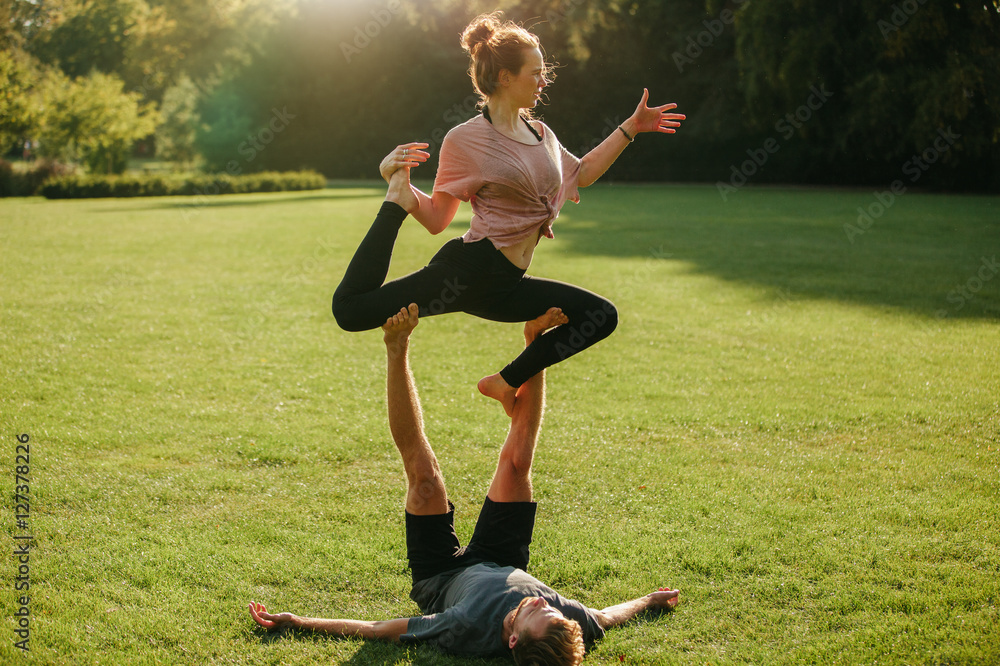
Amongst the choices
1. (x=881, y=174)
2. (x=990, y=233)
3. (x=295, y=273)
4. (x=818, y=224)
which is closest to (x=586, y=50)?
(x=881, y=174)

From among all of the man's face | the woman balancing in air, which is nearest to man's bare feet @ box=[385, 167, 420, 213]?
the woman balancing in air

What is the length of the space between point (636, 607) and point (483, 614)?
0.74 meters

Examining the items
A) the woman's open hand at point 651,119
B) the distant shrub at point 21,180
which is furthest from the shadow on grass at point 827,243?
the distant shrub at point 21,180

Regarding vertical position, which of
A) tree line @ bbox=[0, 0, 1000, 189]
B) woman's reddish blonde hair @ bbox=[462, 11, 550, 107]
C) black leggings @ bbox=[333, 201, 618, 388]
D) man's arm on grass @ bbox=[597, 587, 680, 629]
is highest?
tree line @ bbox=[0, 0, 1000, 189]

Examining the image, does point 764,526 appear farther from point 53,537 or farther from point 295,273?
point 295,273

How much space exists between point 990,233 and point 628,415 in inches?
564

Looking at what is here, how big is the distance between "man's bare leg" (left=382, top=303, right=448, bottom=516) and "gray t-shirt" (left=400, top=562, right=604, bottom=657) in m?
0.40

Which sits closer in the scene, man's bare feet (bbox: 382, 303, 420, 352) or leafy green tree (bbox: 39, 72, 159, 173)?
man's bare feet (bbox: 382, 303, 420, 352)

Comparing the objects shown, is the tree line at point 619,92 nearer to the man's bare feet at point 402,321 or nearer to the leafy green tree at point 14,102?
the leafy green tree at point 14,102

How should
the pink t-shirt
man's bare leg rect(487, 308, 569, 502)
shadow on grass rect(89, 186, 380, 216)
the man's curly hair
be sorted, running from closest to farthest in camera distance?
the man's curly hair < the pink t-shirt < man's bare leg rect(487, 308, 569, 502) < shadow on grass rect(89, 186, 380, 216)

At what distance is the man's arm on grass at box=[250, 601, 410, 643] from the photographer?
339cm

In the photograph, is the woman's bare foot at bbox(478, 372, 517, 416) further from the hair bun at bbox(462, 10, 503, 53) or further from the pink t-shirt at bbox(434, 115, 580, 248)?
the hair bun at bbox(462, 10, 503, 53)

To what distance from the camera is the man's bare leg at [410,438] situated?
146 inches

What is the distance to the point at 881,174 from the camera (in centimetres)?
3266
